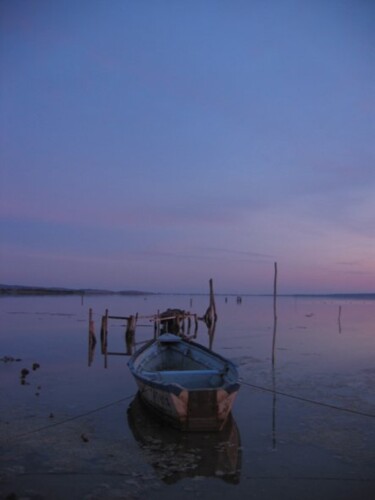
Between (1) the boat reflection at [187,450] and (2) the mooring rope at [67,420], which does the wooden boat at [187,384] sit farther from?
(2) the mooring rope at [67,420]

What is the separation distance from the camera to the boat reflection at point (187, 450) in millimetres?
7766

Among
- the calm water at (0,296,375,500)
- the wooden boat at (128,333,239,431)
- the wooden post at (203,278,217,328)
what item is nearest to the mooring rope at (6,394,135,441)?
the calm water at (0,296,375,500)

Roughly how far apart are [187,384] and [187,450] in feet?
11.0

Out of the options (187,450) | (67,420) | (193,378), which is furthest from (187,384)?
(187,450)

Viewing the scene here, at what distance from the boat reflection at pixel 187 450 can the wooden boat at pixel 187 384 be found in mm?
283

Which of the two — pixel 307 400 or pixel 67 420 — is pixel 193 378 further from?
pixel 307 400

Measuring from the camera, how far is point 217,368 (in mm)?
13352

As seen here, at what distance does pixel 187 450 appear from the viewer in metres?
8.84

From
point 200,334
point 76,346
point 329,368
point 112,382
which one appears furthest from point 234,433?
point 200,334

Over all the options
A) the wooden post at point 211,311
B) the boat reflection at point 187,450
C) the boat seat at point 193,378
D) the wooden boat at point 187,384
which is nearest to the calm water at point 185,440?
the boat reflection at point 187,450

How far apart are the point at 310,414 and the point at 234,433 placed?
274cm

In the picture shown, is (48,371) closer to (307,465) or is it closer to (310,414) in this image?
(310,414)

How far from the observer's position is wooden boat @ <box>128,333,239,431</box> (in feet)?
32.2

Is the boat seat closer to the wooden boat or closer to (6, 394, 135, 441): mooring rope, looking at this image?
the wooden boat
